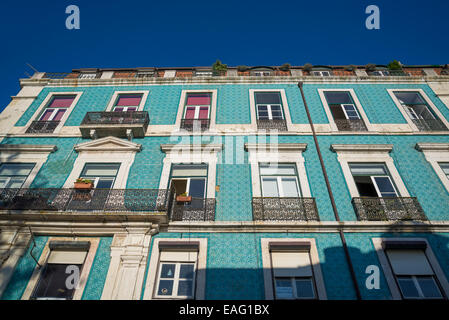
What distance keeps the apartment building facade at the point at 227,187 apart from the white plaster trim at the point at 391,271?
0.09 ft

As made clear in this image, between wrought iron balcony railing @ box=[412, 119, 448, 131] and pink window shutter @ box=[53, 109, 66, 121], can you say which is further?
pink window shutter @ box=[53, 109, 66, 121]

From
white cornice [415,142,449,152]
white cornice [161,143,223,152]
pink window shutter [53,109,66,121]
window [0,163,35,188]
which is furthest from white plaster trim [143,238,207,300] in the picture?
white cornice [415,142,449,152]

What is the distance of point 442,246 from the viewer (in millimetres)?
7473

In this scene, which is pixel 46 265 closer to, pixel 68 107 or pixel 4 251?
pixel 4 251

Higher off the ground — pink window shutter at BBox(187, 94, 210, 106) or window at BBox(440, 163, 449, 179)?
pink window shutter at BBox(187, 94, 210, 106)

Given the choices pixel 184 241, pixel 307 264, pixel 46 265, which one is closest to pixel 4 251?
pixel 46 265

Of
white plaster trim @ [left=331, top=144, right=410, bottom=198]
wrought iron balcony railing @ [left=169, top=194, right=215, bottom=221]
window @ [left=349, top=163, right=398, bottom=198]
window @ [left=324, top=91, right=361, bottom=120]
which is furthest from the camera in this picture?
window @ [left=324, top=91, right=361, bottom=120]

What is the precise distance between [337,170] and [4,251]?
9440 millimetres

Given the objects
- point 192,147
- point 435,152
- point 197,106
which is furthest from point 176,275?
point 435,152

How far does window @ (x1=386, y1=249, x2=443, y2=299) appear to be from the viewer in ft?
22.5

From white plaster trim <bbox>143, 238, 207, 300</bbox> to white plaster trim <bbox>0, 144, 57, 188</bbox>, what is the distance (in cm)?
542

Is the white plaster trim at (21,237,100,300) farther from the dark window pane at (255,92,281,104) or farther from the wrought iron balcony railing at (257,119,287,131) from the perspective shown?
the dark window pane at (255,92,281,104)
